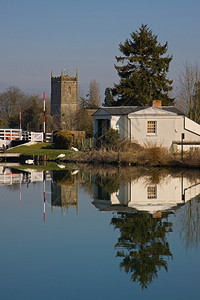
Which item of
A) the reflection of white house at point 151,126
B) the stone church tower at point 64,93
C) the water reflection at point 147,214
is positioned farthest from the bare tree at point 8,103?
the water reflection at point 147,214

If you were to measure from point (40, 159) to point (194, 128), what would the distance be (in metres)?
13.3

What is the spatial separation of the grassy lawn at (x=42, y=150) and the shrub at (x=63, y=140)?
826 millimetres

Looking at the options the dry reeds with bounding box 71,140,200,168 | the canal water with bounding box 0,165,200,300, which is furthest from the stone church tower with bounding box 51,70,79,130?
the canal water with bounding box 0,165,200,300

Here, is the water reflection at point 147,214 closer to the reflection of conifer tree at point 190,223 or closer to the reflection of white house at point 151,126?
the reflection of conifer tree at point 190,223

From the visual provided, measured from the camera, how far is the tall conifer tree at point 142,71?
169 feet

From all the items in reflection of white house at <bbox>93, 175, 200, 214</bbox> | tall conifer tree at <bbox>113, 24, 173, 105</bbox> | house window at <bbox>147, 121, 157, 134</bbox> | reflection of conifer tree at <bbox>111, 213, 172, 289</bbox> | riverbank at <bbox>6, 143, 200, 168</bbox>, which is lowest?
reflection of conifer tree at <bbox>111, 213, 172, 289</bbox>

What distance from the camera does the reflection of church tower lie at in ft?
51.9

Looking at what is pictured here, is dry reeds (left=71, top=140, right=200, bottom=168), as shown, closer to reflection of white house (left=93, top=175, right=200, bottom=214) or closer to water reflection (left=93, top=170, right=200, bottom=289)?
water reflection (left=93, top=170, right=200, bottom=289)

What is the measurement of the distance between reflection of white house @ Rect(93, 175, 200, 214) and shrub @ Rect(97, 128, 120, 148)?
1401 cm

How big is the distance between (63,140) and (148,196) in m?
25.5

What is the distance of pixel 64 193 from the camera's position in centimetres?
1811

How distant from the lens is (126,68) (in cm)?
5219

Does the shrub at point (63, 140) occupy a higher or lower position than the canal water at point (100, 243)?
higher

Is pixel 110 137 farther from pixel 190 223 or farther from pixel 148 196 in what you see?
pixel 190 223
